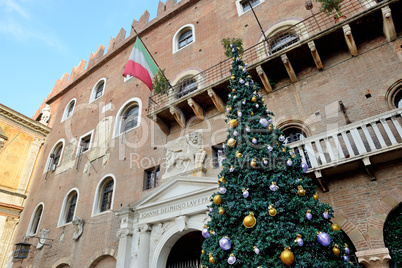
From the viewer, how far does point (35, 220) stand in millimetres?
14727

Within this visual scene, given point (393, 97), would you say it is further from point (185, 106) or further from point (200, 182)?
point (185, 106)

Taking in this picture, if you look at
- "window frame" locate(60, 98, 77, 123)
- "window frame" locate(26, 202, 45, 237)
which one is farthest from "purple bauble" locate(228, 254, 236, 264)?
"window frame" locate(60, 98, 77, 123)

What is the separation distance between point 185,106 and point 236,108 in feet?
→ 15.5

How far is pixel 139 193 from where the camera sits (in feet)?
34.2

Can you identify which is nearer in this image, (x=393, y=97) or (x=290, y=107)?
(x=393, y=97)

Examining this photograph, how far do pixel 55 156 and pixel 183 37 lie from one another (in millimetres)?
10837

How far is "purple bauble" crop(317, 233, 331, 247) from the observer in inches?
145

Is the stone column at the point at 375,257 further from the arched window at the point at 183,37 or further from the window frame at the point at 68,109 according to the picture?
the window frame at the point at 68,109

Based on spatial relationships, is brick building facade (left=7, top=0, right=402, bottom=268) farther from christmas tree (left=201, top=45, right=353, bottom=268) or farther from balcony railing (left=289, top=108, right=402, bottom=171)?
christmas tree (left=201, top=45, right=353, bottom=268)

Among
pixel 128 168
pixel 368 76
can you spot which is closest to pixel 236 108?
pixel 368 76

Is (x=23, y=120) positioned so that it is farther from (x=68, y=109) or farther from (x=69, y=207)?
(x=69, y=207)

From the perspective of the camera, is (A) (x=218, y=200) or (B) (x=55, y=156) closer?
(A) (x=218, y=200)

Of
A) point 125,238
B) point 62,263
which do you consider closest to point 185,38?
point 125,238

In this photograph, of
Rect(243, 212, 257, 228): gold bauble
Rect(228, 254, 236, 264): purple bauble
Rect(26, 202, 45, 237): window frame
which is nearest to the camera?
Rect(228, 254, 236, 264): purple bauble
